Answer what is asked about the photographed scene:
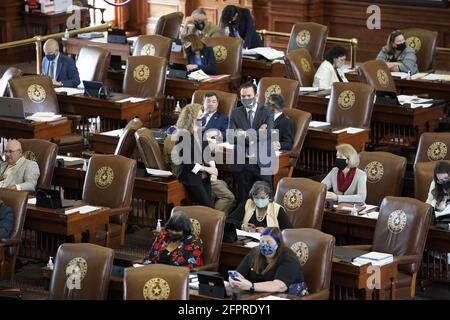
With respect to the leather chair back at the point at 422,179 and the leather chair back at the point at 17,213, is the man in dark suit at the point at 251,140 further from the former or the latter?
the leather chair back at the point at 17,213

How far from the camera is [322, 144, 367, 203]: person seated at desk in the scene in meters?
11.4

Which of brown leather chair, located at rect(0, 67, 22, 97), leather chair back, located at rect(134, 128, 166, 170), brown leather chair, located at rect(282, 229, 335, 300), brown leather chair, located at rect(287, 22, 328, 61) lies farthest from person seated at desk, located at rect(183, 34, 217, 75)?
brown leather chair, located at rect(282, 229, 335, 300)

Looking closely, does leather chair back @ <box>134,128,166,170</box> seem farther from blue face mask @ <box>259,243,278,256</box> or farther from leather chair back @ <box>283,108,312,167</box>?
blue face mask @ <box>259,243,278,256</box>

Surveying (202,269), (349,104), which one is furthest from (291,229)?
(349,104)

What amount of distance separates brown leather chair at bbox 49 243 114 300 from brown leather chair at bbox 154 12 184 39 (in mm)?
7994

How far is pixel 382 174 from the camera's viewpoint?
11570 mm

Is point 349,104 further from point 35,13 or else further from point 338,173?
point 35,13

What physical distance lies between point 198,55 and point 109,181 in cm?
399

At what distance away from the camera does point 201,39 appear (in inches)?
608

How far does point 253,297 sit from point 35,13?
1122 centimetres

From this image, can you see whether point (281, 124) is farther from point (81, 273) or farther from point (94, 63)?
point (81, 273)

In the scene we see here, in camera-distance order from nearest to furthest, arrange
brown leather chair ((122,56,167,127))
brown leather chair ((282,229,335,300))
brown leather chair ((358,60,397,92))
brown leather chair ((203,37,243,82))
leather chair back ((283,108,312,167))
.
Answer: brown leather chair ((282,229,335,300)) < leather chair back ((283,108,312,167)) < brown leather chair ((358,60,397,92)) < brown leather chair ((122,56,167,127)) < brown leather chair ((203,37,243,82))

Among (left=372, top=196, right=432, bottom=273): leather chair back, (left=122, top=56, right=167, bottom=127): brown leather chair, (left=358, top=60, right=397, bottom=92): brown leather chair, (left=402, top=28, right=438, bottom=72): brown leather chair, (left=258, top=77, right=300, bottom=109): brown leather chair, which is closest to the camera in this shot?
(left=372, top=196, right=432, bottom=273): leather chair back

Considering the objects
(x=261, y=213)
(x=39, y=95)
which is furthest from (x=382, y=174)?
(x=39, y=95)
